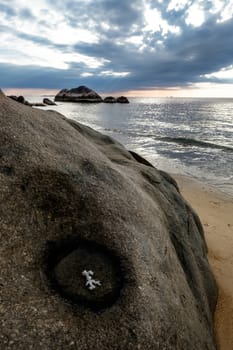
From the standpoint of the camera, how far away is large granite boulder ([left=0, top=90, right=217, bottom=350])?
96.6 inches

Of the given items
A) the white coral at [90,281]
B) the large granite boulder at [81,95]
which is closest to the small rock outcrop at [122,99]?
the large granite boulder at [81,95]

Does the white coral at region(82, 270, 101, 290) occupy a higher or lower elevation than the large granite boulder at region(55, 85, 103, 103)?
higher

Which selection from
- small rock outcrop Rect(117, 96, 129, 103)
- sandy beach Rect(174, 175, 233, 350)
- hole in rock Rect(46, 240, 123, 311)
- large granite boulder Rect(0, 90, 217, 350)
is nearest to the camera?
large granite boulder Rect(0, 90, 217, 350)

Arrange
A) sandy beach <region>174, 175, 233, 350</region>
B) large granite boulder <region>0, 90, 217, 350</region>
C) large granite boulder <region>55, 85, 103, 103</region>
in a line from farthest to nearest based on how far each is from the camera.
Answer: large granite boulder <region>55, 85, 103, 103</region>, sandy beach <region>174, 175, 233, 350</region>, large granite boulder <region>0, 90, 217, 350</region>

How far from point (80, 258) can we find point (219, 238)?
19.0ft

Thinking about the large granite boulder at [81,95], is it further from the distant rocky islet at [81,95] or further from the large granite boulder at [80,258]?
the large granite boulder at [80,258]

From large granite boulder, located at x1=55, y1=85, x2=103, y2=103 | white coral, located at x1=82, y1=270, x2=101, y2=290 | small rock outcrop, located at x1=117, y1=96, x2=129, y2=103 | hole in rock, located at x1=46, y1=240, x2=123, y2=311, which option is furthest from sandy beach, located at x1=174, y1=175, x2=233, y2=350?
small rock outcrop, located at x1=117, y1=96, x2=129, y2=103

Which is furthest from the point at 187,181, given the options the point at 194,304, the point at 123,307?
the point at 123,307

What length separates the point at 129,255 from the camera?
3010mm

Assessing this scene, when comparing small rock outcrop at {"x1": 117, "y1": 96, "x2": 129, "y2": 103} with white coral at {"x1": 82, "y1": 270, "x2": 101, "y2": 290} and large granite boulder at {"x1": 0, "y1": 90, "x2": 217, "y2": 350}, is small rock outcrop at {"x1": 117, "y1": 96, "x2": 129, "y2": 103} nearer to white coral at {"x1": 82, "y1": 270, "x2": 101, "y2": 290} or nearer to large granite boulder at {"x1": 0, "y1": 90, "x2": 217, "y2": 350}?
large granite boulder at {"x1": 0, "y1": 90, "x2": 217, "y2": 350}

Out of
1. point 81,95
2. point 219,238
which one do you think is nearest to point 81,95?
point 81,95

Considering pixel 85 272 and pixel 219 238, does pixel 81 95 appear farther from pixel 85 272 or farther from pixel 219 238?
pixel 85 272

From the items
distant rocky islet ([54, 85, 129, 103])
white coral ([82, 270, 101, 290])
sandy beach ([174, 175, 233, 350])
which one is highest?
white coral ([82, 270, 101, 290])

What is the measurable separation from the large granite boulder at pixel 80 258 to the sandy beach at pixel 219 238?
764mm
